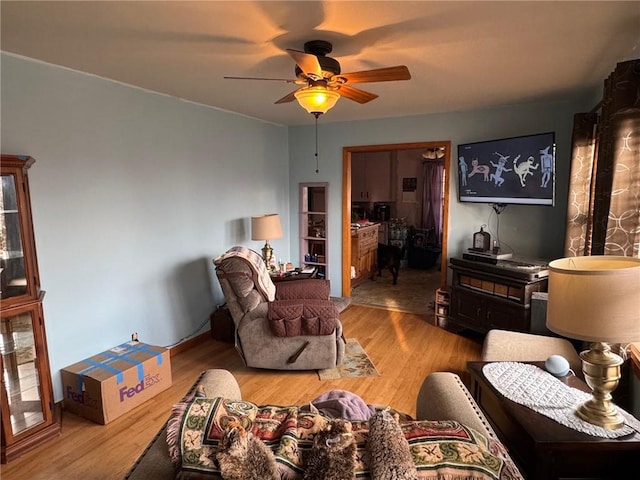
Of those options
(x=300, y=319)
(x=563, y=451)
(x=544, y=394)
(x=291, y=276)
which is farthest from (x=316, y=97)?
(x=291, y=276)

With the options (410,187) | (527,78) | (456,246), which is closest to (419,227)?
(410,187)

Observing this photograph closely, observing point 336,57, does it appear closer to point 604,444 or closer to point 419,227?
point 604,444

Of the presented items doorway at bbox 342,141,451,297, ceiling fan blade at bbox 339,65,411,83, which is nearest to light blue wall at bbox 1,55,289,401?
doorway at bbox 342,141,451,297

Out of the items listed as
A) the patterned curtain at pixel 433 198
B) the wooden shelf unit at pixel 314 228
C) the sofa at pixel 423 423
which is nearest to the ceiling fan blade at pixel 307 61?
the sofa at pixel 423 423

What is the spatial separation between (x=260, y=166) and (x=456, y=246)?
2.58 meters

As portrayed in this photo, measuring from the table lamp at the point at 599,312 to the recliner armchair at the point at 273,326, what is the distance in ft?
6.19

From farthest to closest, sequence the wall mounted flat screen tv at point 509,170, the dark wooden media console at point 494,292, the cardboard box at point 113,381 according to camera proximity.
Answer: the wall mounted flat screen tv at point 509,170, the dark wooden media console at point 494,292, the cardboard box at point 113,381

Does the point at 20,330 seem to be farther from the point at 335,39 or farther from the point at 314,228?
the point at 314,228

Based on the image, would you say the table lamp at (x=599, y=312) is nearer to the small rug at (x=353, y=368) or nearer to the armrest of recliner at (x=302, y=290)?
the small rug at (x=353, y=368)

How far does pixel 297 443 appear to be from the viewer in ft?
3.74

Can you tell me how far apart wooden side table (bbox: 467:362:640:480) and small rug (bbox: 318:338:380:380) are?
5.42ft

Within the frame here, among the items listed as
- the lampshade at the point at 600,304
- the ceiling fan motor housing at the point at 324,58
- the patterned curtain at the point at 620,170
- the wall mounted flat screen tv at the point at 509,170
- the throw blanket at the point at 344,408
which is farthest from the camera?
the wall mounted flat screen tv at the point at 509,170

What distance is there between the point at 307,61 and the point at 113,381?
239cm

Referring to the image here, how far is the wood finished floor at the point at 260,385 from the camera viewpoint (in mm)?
2240
